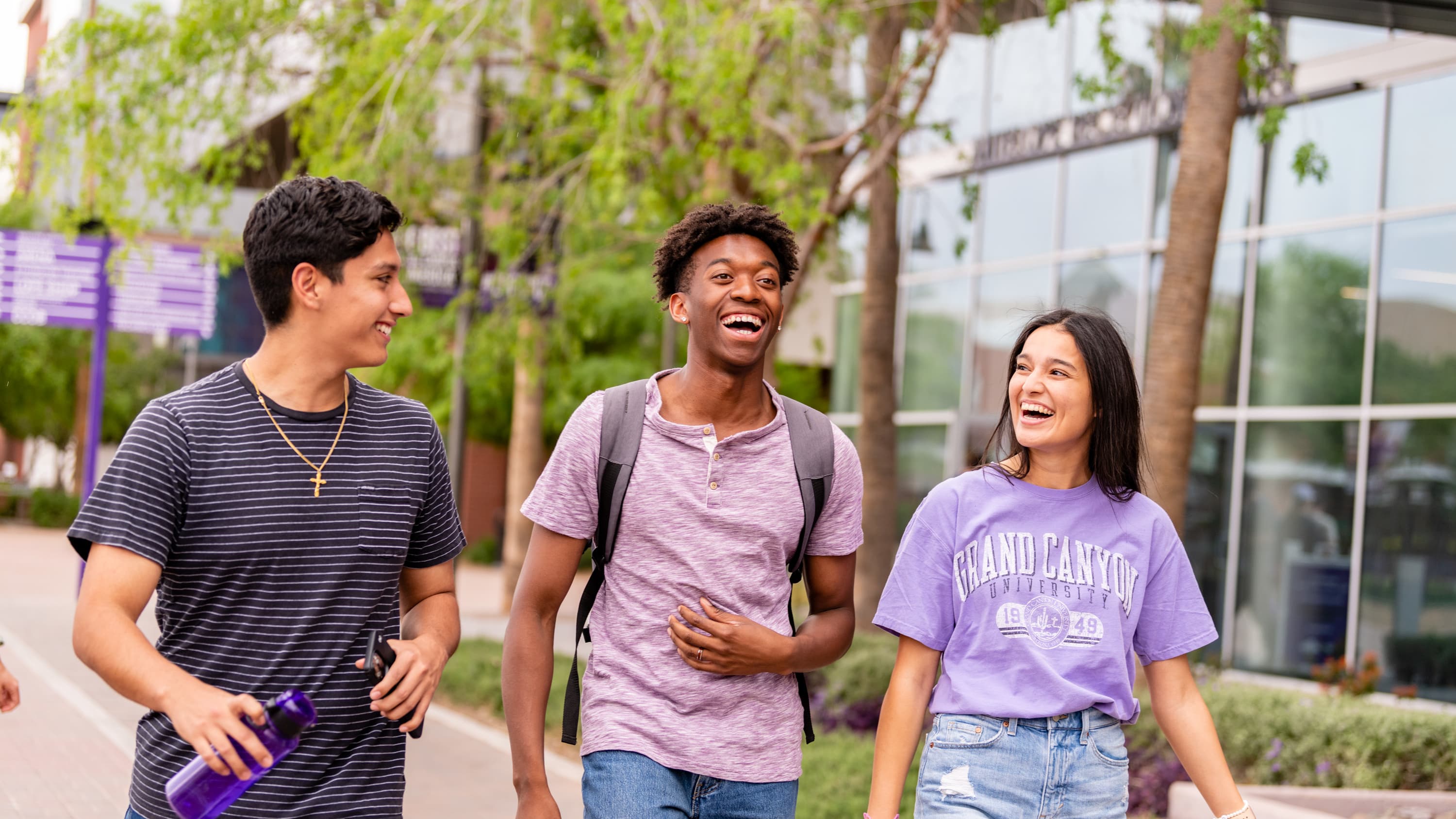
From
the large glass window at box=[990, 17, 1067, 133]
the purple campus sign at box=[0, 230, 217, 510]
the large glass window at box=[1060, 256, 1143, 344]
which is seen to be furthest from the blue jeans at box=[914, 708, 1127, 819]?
the large glass window at box=[990, 17, 1067, 133]

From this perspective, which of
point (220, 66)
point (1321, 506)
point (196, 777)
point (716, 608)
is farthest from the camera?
point (1321, 506)

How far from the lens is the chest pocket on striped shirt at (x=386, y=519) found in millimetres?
2812

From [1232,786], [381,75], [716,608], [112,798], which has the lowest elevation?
[112,798]

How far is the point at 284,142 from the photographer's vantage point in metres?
22.3

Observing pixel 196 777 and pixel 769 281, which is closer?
pixel 196 777

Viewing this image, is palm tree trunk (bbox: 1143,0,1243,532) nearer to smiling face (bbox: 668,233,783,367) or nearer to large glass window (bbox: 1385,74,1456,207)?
large glass window (bbox: 1385,74,1456,207)

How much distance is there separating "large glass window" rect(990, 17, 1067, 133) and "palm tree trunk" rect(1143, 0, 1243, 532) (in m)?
8.16

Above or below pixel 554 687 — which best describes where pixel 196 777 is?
above

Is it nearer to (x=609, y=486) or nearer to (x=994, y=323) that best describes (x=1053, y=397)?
(x=609, y=486)

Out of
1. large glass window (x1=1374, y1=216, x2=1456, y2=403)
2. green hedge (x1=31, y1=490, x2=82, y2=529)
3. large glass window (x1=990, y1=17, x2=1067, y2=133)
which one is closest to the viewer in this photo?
large glass window (x1=1374, y1=216, x2=1456, y2=403)

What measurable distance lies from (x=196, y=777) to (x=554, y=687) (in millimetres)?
9130

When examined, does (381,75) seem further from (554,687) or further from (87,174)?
(554,687)

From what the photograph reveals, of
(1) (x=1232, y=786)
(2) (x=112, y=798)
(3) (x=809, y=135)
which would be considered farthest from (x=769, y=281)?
(3) (x=809, y=135)

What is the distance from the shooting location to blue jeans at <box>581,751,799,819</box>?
10.1 feet
